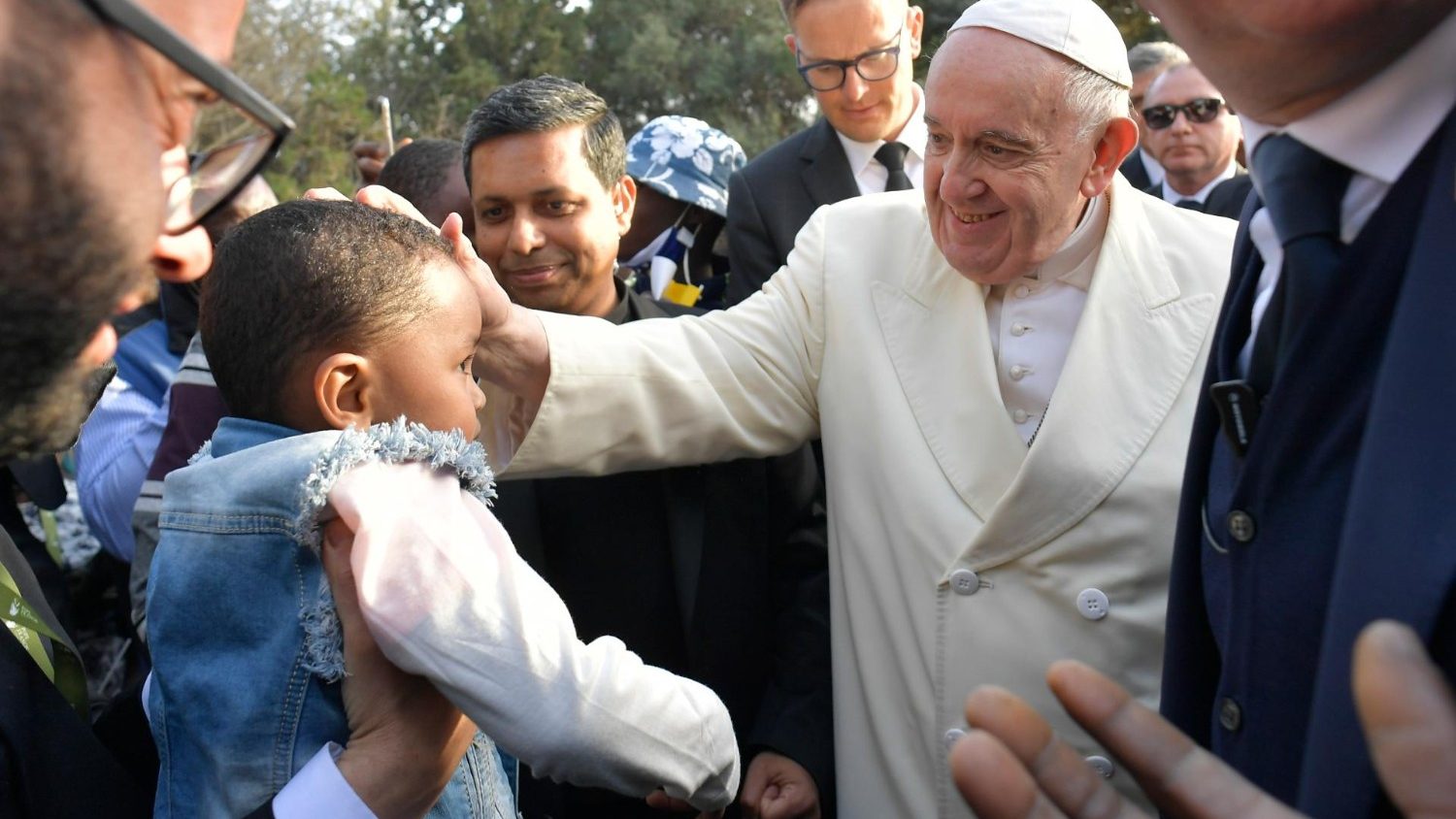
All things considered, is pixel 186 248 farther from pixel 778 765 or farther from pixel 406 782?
pixel 778 765

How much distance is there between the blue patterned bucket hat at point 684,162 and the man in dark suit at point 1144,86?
2453mm

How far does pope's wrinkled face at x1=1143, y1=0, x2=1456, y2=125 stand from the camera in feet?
4.41

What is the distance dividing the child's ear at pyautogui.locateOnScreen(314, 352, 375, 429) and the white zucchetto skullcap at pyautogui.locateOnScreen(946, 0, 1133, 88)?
1425 mm

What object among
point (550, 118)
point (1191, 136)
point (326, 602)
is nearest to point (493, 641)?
point (326, 602)

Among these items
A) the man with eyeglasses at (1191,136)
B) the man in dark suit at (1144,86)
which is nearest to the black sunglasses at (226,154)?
the man with eyeglasses at (1191,136)

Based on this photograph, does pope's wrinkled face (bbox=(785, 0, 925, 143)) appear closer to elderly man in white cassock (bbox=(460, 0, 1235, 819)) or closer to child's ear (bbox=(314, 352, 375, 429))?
elderly man in white cassock (bbox=(460, 0, 1235, 819))

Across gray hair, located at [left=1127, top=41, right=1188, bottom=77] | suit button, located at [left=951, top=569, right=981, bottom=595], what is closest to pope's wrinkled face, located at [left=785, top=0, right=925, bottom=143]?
suit button, located at [left=951, top=569, right=981, bottom=595]

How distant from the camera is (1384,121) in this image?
138 centimetres

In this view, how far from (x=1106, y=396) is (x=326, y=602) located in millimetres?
1445

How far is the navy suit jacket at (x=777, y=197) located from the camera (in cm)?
410

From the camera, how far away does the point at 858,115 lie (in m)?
4.20

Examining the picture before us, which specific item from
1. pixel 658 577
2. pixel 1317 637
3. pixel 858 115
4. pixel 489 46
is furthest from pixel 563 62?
pixel 1317 637

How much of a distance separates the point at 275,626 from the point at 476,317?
63cm

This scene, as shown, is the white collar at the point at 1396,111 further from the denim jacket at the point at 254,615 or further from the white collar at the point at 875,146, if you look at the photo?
the white collar at the point at 875,146
